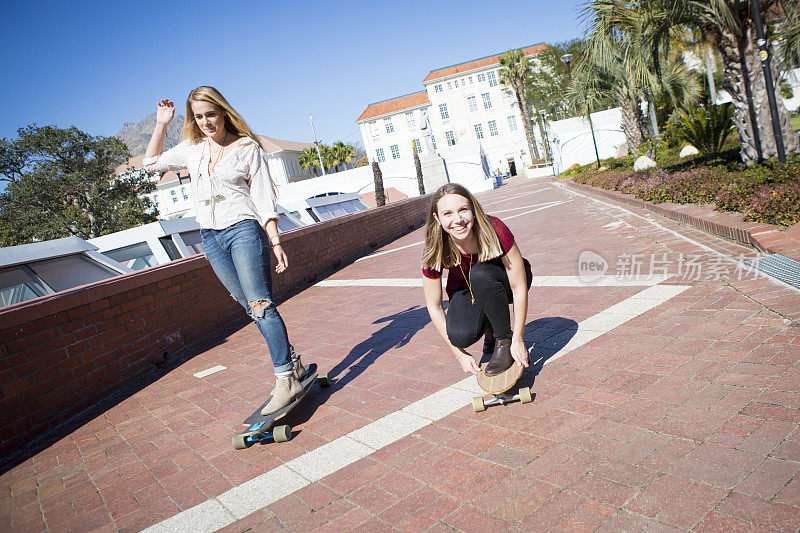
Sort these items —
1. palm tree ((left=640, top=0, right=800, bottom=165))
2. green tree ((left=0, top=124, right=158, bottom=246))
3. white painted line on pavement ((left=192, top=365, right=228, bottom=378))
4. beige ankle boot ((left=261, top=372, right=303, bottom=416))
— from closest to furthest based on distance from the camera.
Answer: beige ankle boot ((left=261, top=372, right=303, bottom=416)) → white painted line on pavement ((left=192, top=365, right=228, bottom=378)) → palm tree ((left=640, top=0, right=800, bottom=165)) → green tree ((left=0, top=124, right=158, bottom=246))

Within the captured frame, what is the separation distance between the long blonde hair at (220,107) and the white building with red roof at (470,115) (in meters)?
61.0

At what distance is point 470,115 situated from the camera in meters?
65.8

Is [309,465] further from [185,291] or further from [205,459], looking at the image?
[185,291]

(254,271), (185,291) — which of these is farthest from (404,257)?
(254,271)

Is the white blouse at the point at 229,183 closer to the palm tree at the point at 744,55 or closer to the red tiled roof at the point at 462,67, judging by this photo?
the palm tree at the point at 744,55

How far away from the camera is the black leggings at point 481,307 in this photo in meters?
2.89

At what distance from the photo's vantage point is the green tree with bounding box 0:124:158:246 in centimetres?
3416

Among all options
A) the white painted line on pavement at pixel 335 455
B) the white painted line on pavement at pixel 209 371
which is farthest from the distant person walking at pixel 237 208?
the white painted line on pavement at pixel 209 371

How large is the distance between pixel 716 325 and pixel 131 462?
3.81 m

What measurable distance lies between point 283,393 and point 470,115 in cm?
6671

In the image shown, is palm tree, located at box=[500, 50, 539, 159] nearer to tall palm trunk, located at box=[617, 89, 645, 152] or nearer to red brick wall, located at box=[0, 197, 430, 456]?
tall palm trunk, located at box=[617, 89, 645, 152]

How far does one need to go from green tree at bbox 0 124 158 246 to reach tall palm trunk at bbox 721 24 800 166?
37.1 m

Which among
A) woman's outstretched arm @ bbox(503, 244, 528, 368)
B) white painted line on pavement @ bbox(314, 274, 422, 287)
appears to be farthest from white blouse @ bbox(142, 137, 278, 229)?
white painted line on pavement @ bbox(314, 274, 422, 287)

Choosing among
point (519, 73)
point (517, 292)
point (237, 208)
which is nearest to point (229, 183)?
point (237, 208)
